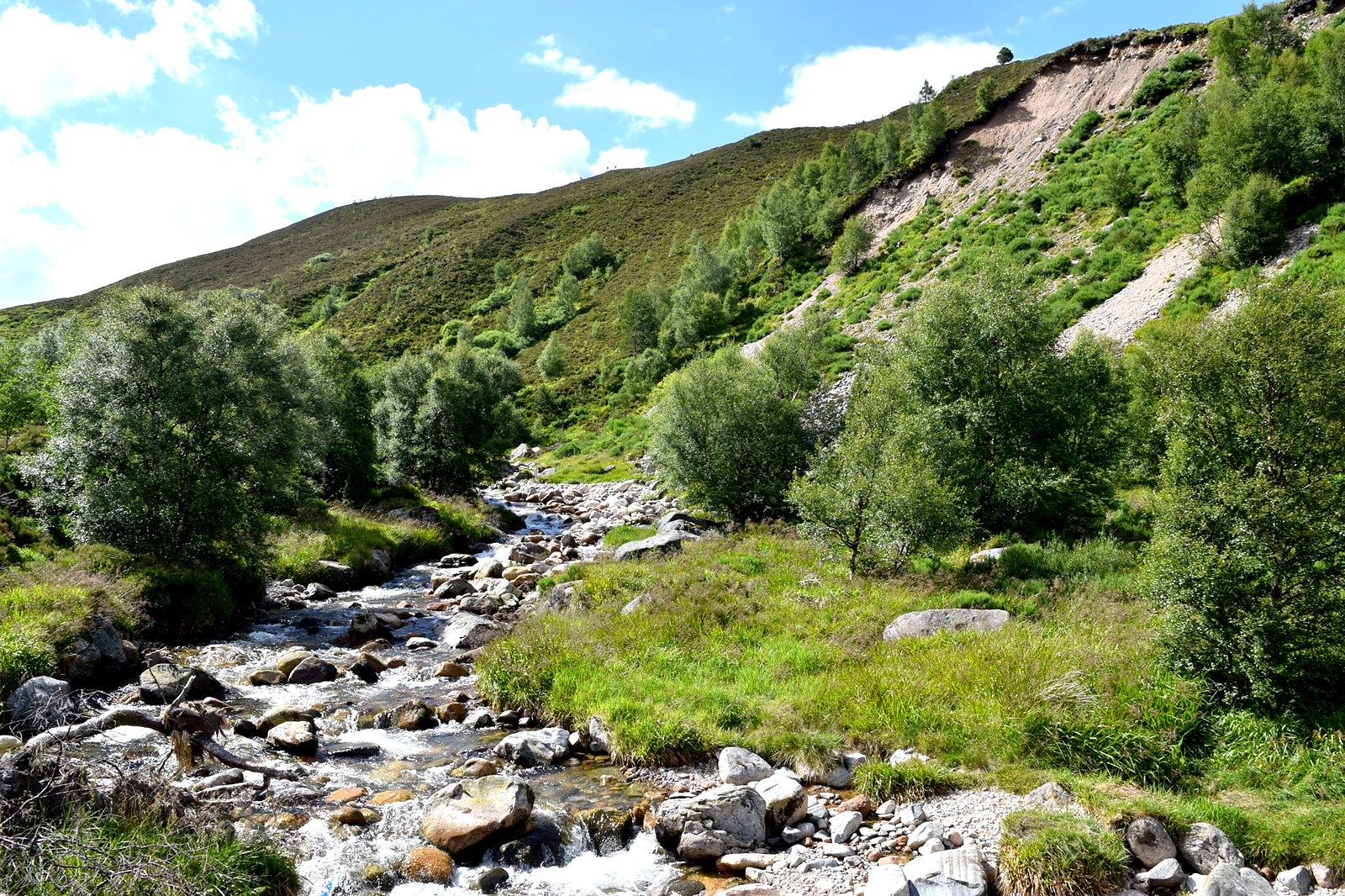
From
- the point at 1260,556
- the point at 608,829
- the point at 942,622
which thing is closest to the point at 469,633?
the point at 608,829

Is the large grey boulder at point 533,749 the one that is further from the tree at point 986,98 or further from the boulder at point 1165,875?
the tree at point 986,98

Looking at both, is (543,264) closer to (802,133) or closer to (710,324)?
(710,324)

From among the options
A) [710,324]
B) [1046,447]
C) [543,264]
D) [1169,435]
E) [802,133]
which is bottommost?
[1046,447]

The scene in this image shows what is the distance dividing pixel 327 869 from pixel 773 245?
77.5 meters

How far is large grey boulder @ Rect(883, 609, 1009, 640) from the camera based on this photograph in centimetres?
1503

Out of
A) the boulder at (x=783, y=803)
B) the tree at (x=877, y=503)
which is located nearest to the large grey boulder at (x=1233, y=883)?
the boulder at (x=783, y=803)

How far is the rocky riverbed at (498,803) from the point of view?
861 centimetres

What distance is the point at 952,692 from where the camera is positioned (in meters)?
12.2

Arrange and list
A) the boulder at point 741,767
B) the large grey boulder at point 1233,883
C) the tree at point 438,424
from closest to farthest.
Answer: the large grey boulder at point 1233,883 < the boulder at point 741,767 < the tree at point 438,424

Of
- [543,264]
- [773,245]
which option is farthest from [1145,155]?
[543,264]

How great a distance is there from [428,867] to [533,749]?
374 centimetres

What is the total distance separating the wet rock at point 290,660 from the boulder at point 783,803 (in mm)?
12253

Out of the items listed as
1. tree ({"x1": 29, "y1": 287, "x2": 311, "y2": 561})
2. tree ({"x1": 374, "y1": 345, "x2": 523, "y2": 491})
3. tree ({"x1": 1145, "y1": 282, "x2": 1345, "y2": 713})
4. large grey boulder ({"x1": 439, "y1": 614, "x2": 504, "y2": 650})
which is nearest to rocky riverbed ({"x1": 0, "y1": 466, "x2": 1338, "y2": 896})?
large grey boulder ({"x1": 439, "y1": 614, "x2": 504, "y2": 650})

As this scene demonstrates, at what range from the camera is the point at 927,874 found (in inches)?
317
